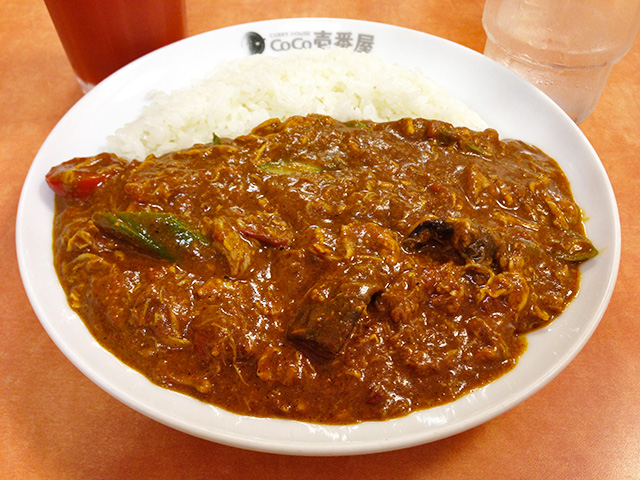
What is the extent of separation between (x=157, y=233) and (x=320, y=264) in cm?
77

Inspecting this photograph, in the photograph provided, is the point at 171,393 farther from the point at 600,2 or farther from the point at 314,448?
the point at 600,2

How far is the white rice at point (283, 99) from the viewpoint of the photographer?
323 centimetres

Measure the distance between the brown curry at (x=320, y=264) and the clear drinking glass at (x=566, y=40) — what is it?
3.89 ft

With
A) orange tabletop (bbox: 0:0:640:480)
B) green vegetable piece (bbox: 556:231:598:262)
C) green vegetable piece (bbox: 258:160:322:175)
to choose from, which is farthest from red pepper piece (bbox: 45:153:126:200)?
green vegetable piece (bbox: 556:231:598:262)

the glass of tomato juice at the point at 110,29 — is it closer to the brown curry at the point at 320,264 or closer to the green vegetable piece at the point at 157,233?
the brown curry at the point at 320,264

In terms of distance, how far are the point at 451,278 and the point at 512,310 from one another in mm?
297

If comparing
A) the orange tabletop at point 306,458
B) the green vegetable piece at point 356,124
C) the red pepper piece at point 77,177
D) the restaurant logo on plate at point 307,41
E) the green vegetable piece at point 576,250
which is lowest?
the orange tabletop at point 306,458

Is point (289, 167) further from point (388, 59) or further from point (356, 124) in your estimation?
point (388, 59)

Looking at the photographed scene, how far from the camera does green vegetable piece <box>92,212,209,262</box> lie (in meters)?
2.39

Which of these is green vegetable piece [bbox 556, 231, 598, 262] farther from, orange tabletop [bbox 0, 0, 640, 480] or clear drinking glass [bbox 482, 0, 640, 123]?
clear drinking glass [bbox 482, 0, 640, 123]

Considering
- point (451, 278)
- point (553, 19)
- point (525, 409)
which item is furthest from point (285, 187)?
point (553, 19)

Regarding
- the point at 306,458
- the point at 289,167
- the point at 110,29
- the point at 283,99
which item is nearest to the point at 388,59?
the point at 283,99

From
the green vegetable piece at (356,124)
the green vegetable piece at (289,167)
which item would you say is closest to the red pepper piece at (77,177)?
the green vegetable piece at (289,167)

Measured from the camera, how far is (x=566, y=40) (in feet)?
11.8
